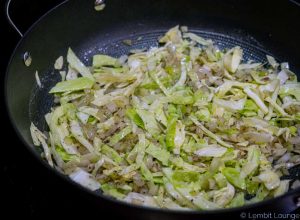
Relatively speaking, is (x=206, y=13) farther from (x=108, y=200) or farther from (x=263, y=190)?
(x=108, y=200)

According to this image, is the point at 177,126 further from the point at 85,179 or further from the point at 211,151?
the point at 85,179

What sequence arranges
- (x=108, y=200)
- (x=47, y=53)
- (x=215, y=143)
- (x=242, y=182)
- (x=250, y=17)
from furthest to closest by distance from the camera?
(x=250, y=17) < (x=47, y=53) < (x=215, y=143) < (x=242, y=182) < (x=108, y=200)

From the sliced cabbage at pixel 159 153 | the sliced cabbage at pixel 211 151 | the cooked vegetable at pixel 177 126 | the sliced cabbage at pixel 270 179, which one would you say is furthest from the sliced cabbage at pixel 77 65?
the sliced cabbage at pixel 270 179

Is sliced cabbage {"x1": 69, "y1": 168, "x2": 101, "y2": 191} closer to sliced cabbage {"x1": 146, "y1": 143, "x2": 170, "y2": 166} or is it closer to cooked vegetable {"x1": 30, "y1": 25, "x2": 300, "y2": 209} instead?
cooked vegetable {"x1": 30, "y1": 25, "x2": 300, "y2": 209}

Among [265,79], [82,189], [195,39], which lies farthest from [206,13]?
[82,189]

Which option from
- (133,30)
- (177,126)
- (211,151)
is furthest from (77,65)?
(211,151)
